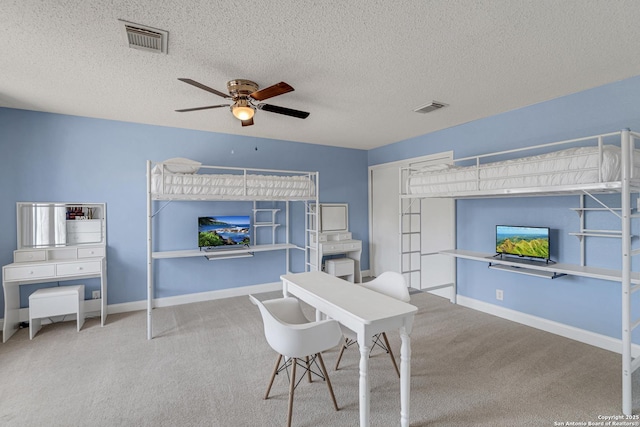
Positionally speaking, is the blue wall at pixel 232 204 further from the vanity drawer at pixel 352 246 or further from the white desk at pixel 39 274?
the vanity drawer at pixel 352 246

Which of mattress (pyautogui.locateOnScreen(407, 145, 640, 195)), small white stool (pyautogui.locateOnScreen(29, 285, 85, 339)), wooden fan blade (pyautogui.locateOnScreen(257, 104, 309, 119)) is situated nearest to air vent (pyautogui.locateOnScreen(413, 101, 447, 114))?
mattress (pyautogui.locateOnScreen(407, 145, 640, 195))

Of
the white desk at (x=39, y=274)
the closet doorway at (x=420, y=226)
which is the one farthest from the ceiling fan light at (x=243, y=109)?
the white desk at (x=39, y=274)

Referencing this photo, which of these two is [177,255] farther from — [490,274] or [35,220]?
[490,274]

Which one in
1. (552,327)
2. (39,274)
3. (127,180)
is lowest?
(552,327)

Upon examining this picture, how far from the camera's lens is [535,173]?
2.57 metres

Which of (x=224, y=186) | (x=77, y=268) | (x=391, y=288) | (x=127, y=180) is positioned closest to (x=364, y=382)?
(x=391, y=288)

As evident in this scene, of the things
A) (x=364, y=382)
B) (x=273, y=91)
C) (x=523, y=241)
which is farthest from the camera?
(x=523, y=241)

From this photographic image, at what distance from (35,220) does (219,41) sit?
132 inches

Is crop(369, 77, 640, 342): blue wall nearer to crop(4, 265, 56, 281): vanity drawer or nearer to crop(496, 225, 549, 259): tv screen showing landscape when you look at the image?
crop(496, 225, 549, 259): tv screen showing landscape

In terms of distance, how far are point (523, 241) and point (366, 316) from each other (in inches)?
103

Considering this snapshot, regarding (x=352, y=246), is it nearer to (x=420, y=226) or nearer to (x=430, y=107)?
(x=420, y=226)

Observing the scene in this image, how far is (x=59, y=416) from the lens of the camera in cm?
200

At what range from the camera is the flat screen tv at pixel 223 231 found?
4289mm

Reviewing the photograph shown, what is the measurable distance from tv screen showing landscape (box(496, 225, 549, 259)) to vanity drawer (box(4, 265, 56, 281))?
5.15 meters
